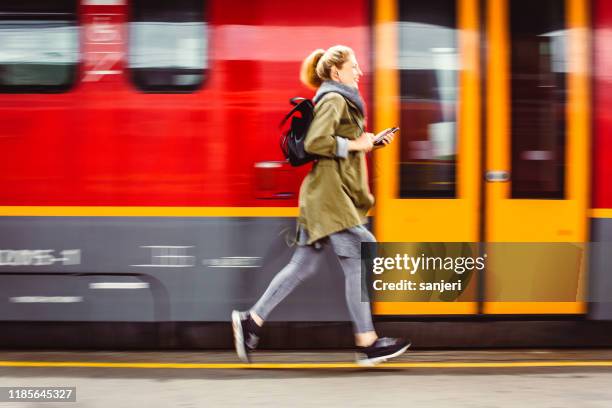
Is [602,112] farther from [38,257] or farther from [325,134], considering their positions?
[38,257]

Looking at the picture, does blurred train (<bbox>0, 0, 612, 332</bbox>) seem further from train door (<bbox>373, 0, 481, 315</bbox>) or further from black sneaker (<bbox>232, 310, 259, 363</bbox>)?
black sneaker (<bbox>232, 310, 259, 363</bbox>)

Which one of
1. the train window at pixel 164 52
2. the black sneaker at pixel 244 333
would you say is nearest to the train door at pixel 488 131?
the black sneaker at pixel 244 333

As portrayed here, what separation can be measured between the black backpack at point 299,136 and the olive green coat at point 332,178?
0.16ft

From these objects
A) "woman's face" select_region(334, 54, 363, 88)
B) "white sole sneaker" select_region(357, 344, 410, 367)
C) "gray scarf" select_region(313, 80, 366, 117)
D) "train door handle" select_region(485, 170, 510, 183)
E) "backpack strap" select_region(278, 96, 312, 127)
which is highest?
"woman's face" select_region(334, 54, 363, 88)

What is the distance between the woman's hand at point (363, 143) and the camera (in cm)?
518

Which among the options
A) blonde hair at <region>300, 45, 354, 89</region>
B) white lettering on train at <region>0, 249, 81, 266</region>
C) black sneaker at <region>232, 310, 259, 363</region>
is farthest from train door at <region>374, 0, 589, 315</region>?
white lettering on train at <region>0, 249, 81, 266</region>

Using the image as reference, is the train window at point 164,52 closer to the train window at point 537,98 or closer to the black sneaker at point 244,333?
the black sneaker at point 244,333

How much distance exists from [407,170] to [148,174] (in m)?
1.58

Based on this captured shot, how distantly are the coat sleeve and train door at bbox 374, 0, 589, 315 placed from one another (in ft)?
2.10

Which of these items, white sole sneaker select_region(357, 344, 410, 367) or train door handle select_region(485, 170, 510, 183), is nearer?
white sole sneaker select_region(357, 344, 410, 367)

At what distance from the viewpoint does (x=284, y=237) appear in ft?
18.6

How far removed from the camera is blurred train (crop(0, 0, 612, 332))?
5.63 m

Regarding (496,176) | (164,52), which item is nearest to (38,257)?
(164,52)

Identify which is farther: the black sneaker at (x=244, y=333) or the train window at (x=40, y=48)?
the train window at (x=40, y=48)
